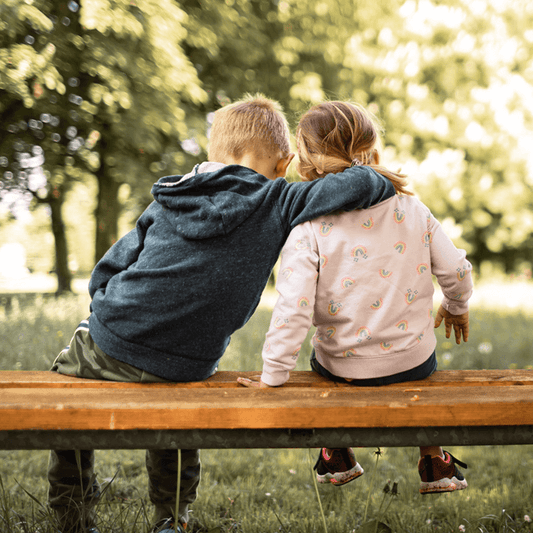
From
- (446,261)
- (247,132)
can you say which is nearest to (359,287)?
(446,261)

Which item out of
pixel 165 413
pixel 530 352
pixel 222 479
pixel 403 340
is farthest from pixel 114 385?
pixel 530 352

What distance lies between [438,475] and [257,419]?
32.7 inches

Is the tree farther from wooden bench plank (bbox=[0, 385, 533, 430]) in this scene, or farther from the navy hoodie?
wooden bench plank (bbox=[0, 385, 533, 430])

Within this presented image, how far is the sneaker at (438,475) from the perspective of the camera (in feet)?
6.47

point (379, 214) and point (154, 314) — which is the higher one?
point (379, 214)

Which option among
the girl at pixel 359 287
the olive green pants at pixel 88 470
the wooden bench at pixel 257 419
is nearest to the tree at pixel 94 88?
the olive green pants at pixel 88 470

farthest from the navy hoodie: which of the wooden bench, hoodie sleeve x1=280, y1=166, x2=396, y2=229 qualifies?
the wooden bench

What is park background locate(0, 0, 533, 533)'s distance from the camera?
8.91ft

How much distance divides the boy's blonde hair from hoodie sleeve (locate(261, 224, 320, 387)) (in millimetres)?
414

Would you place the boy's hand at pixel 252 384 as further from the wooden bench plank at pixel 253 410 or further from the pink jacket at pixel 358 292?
the wooden bench plank at pixel 253 410

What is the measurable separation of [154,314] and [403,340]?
33.8 inches

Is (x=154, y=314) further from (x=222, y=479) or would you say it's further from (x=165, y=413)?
(x=222, y=479)

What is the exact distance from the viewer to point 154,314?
1.86 meters

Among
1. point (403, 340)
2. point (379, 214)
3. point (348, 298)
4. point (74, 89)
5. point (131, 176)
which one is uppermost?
point (74, 89)
